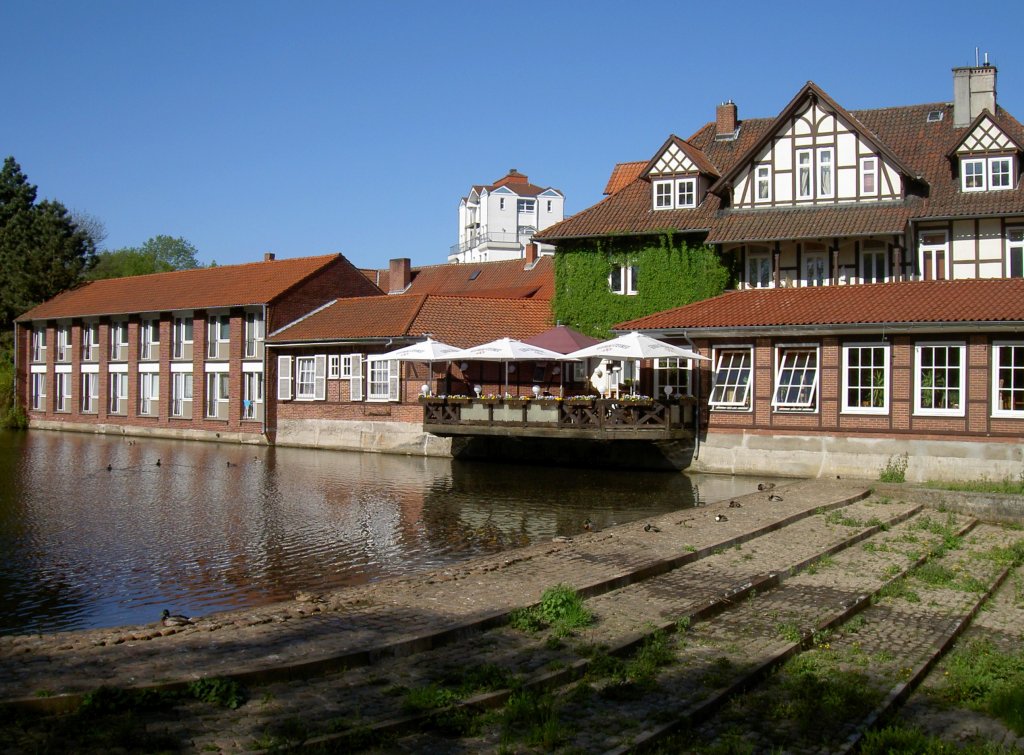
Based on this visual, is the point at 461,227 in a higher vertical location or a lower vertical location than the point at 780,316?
higher

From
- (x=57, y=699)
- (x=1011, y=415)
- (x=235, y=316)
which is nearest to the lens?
(x=57, y=699)

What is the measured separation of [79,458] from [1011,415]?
26585 millimetres

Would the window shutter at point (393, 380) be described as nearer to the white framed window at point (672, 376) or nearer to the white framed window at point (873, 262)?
the white framed window at point (672, 376)

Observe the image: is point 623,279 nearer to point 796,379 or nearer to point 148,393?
point 796,379

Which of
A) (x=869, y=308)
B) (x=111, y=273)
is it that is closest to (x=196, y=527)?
(x=869, y=308)

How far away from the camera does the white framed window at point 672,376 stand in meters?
28.7

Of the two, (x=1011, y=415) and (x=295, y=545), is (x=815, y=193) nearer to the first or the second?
(x=1011, y=415)

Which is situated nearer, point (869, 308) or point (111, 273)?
point (869, 308)

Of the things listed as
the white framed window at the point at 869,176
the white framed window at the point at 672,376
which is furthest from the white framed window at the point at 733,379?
the white framed window at the point at 869,176

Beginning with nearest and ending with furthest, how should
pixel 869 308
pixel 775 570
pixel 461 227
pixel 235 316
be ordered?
1. pixel 775 570
2. pixel 869 308
3. pixel 235 316
4. pixel 461 227

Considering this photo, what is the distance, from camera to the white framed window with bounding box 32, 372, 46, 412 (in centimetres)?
5062

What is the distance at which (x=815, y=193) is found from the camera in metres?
29.8

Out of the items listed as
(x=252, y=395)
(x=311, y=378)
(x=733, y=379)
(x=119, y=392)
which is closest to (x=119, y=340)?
(x=119, y=392)

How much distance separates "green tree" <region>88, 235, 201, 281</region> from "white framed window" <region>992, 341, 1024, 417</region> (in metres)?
66.5
